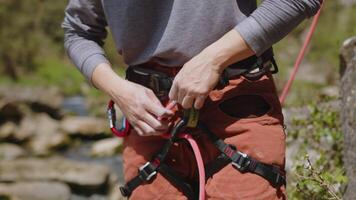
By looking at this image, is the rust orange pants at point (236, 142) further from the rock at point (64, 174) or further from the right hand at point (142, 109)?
the rock at point (64, 174)

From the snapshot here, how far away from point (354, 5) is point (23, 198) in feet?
36.9

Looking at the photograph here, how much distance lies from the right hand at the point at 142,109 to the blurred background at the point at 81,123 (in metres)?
0.55

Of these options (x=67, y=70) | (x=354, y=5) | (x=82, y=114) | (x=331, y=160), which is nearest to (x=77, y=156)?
(x=82, y=114)

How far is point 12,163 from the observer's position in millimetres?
11867

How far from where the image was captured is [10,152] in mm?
13906

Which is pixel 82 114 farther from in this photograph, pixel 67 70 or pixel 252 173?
pixel 252 173

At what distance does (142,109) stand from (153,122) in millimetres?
61

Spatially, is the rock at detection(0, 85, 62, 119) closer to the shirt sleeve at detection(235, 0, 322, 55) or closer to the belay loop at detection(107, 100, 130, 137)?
the belay loop at detection(107, 100, 130, 137)

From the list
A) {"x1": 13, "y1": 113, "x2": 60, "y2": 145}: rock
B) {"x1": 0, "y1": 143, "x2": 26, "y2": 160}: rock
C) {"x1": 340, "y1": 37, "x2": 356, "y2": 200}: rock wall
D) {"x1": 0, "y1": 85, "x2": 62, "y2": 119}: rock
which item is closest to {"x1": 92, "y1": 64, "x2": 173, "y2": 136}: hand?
{"x1": 340, "y1": 37, "x2": 356, "y2": 200}: rock wall

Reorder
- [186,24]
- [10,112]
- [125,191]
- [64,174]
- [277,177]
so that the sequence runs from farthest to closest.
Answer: [10,112], [64,174], [125,191], [186,24], [277,177]

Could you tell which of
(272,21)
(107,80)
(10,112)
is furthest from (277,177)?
(10,112)

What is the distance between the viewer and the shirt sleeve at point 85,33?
247 cm

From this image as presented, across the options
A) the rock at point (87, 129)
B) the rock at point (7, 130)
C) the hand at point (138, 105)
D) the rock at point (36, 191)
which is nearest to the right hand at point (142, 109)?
the hand at point (138, 105)

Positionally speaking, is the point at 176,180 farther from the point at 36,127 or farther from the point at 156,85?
the point at 36,127
